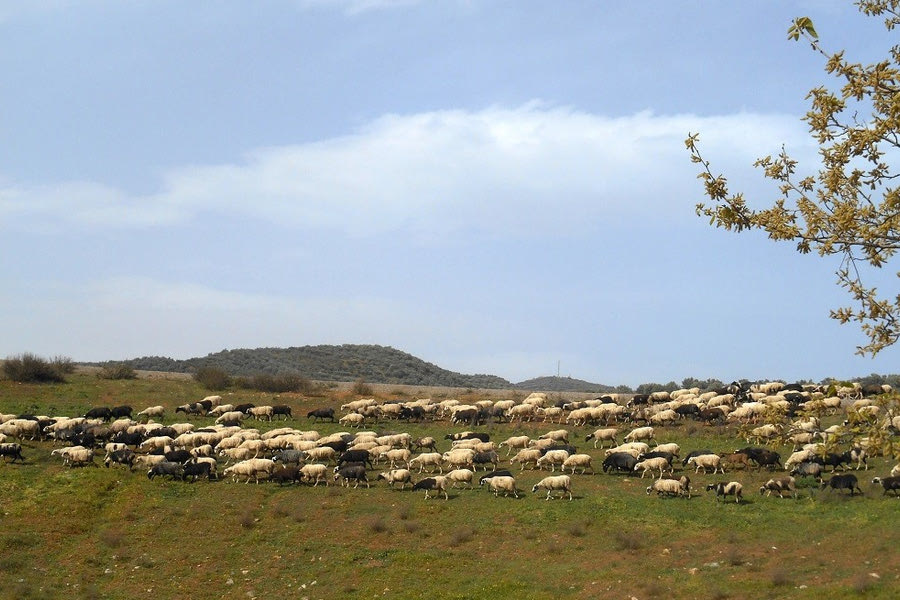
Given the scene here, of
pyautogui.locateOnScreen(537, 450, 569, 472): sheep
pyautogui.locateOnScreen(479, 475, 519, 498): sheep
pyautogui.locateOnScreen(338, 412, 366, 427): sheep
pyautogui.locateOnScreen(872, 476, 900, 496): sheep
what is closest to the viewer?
pyautogui.locateOnScreen(872, 476, 900, 496): sheep

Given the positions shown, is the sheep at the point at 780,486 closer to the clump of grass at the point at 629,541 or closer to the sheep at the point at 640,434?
the clump of grass at the point at 629,541

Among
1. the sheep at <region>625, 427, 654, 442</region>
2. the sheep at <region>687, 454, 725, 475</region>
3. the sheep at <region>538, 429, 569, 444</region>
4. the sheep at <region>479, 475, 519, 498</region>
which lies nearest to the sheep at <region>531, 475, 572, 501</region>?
the sheep at <region>479, 475, 519, 498</region>

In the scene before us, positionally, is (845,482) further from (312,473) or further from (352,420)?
(352,420)

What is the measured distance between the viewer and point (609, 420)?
124 ft

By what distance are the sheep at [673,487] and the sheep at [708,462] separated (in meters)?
2.40

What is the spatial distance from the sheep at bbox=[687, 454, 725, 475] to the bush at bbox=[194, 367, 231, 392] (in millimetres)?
32926

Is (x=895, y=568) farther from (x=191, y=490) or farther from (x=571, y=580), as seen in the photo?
(x=191, y=490)

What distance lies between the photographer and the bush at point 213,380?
2083 inches

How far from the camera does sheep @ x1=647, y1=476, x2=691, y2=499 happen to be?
81.0ft

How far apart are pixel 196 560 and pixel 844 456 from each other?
19147 millimetres

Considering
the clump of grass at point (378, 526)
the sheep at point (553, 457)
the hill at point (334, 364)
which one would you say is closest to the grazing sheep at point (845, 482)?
the sheep at point (553, 457)

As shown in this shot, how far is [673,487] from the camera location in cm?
2472

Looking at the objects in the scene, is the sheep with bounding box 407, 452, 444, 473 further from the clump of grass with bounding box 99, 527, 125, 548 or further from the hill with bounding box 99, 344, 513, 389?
the hill with bounding box 99, 344, 513, 389

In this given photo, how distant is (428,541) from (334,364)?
7236 cm
